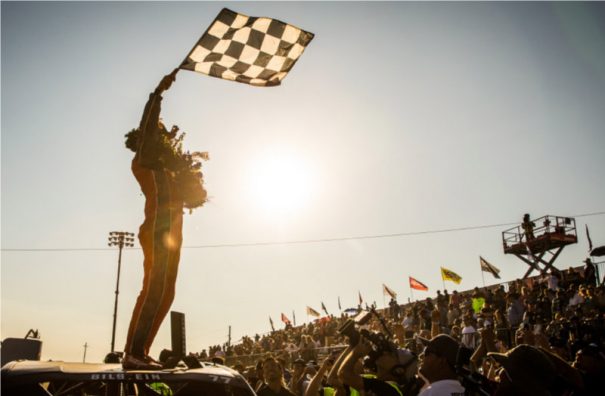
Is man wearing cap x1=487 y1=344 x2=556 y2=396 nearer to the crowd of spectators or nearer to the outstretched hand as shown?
the crowd of spectators

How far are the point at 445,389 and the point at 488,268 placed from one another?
22.9m

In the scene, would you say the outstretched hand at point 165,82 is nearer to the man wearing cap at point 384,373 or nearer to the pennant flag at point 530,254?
the man wearing cap at point 384,373

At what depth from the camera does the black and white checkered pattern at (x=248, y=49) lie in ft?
16.3

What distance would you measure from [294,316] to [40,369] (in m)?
39.2

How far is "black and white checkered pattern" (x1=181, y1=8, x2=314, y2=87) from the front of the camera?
496 centimetres

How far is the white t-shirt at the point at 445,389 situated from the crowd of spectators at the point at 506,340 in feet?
0.47

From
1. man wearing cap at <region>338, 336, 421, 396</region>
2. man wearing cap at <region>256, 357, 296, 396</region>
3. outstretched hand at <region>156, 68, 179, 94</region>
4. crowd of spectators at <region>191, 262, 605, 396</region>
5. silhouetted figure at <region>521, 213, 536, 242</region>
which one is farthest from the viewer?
silhouetted figure at <region>521, 213, 536, 242</region>

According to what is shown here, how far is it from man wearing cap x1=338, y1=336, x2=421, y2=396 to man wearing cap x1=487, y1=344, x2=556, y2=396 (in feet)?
3.43

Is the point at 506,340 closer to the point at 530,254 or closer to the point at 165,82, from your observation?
the point at 165,82

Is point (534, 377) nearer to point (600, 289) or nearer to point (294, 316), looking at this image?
point (600, 289)

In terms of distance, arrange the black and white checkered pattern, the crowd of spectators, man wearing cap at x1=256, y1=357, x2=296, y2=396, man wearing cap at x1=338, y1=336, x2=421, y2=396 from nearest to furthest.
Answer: the crowd of spectators < man wearing cap at x1=338, y1=336, x2=421, y2=396 < the black and white checkered pattern < man wearing cap at x1=256, y1=357, x2=296, y2=396

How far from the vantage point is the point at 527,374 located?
344 centimetres

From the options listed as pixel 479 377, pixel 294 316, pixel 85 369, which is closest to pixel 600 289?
pixel 479 377

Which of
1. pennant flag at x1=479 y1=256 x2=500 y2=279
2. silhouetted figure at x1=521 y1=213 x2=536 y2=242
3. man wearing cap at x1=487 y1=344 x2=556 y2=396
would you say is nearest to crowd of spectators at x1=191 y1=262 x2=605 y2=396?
man wearing cap at x1=487 y1=344 x2=556 y2=396
